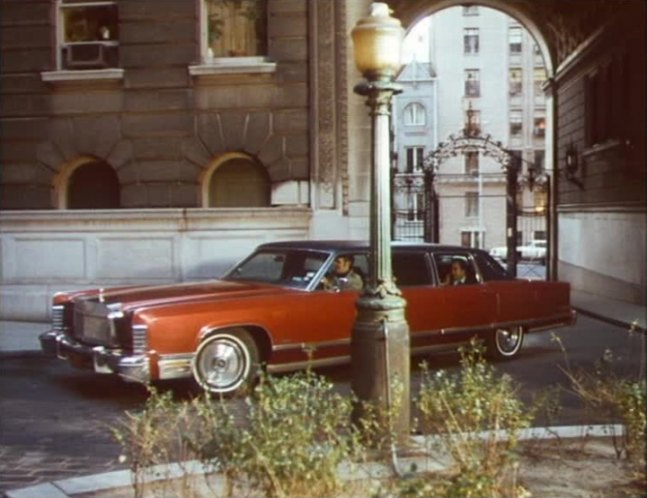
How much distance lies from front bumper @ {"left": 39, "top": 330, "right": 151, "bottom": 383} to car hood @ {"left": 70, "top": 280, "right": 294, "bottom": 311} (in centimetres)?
45

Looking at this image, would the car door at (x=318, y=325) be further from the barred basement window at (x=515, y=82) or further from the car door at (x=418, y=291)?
the barred basement window at (x=515, y=82)

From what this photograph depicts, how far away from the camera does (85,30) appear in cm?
1802

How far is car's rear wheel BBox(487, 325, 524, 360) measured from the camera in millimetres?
12578

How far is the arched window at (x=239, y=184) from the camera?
17.7 m

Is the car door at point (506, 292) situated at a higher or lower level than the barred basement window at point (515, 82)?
lower

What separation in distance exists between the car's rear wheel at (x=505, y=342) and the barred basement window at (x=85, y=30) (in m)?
8.83

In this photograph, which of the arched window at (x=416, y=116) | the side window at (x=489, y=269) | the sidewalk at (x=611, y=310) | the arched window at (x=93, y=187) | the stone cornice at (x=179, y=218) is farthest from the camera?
the arched window at (x=416, y=116)

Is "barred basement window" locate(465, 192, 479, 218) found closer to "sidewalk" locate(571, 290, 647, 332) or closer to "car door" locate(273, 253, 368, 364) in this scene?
"sidewalk" locate(571, 290, 647, 332)

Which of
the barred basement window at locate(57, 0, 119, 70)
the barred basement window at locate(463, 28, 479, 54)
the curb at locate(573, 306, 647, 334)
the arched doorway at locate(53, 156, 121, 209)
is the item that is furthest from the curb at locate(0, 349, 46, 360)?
the barred basement window at locate(463, 28, 479, 54)

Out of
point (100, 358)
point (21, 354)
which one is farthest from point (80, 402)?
point (21, 354)

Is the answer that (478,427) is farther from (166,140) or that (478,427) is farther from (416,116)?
(416,116)

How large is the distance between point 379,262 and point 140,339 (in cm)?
309

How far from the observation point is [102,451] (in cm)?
775

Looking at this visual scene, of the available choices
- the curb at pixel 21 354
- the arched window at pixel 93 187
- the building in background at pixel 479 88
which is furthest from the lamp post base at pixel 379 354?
the building in background at pixel 479 88
